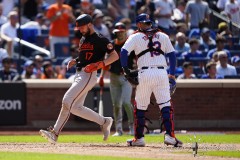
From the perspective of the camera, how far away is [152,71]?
43.1ft

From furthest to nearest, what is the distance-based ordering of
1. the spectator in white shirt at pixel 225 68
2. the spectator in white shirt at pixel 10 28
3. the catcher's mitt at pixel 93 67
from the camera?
the spectator in white shirt at pixel 10 28, the spectator in white shirt at pixel 225 68, the catcher's mitt at pixel 93 67

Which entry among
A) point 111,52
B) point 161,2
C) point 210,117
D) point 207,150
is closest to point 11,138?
point 111,52

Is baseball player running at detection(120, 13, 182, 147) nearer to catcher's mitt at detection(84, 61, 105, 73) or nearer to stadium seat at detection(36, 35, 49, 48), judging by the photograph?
catcher's mitt at detection(84, 61, 105, 73)

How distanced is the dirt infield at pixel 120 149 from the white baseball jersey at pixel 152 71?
749 mm

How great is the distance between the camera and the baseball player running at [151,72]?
13.1 meters

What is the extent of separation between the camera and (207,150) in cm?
1280

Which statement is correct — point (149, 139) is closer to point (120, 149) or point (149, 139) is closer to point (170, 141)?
point (170, 141)

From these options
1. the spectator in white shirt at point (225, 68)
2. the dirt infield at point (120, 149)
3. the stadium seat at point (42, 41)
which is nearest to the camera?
the dirt infield at point (120, 149)

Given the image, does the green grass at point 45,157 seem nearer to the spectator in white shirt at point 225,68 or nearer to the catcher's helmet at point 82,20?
the catcher's helmet at point 82,20

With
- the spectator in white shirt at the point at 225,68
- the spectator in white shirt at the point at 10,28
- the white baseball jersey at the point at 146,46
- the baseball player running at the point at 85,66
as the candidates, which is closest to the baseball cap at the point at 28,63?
the spectator in white shirt at the point at 10,28

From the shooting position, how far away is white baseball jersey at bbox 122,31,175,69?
13156mm

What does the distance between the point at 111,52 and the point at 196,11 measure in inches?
395

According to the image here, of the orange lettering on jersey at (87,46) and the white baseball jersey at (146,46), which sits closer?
the white baseball jersey at (146,46)

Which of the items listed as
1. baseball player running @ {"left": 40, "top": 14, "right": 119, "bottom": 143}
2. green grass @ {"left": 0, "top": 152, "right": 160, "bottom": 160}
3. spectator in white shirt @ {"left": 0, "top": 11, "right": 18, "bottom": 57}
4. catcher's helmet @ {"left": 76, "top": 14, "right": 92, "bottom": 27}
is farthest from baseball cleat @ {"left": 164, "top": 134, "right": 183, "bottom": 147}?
spectator in white shirt @ {"left": 0, "top": 11, "right": 18, "bottom": 57}
